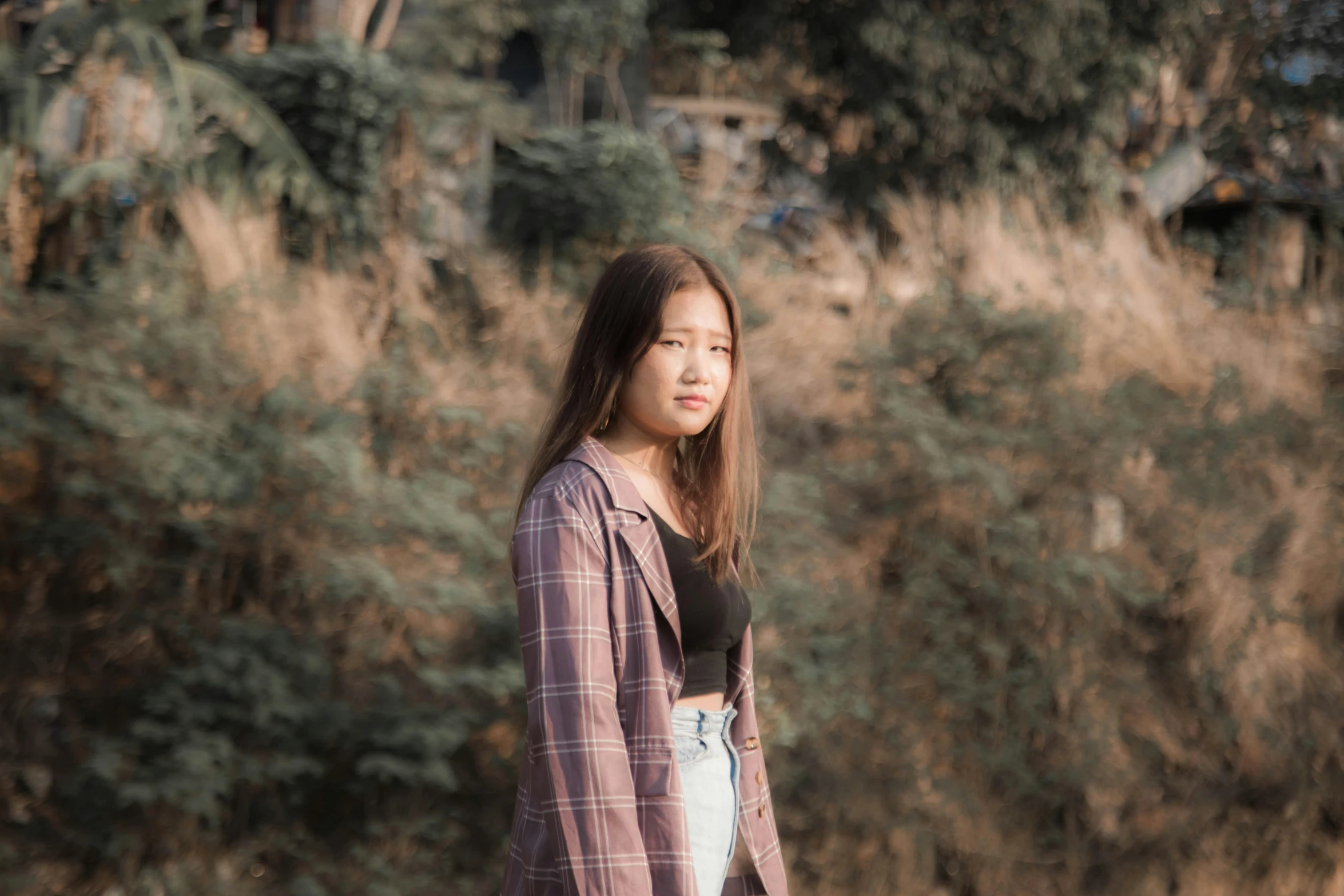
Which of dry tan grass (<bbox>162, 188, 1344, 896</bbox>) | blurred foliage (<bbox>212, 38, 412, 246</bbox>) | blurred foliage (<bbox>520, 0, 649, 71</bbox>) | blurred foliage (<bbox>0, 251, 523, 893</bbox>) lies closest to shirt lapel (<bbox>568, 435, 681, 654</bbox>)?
dry tan grass (<bbox>162, 188, 1344, 896</bbox>)

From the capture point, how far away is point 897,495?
6094 mm

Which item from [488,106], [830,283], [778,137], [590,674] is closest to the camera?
[590,674]

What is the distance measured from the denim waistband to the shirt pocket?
0.34 ft

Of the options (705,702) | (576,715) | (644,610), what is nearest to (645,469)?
(644,610)

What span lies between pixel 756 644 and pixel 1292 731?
2.49m

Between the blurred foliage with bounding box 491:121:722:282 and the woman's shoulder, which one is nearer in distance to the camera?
the woman's shoulder

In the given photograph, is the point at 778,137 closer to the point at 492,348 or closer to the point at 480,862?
the point at 492,348

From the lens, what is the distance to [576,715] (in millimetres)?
2074

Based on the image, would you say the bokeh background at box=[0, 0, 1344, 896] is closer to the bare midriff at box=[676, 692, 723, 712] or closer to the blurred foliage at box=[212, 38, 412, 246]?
the blurred foliage at box=[212, 38, 412, 246]

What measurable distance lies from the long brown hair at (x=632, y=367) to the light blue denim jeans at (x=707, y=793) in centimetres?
28

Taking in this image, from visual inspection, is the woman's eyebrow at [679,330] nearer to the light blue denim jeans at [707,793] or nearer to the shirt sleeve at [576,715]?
the shirt sleeve at [576,715]

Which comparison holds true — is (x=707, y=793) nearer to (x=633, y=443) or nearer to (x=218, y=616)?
(x=633, y=443)

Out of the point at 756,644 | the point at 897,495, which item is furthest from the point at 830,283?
the point at 756,644

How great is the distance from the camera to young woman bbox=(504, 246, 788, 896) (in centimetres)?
208
